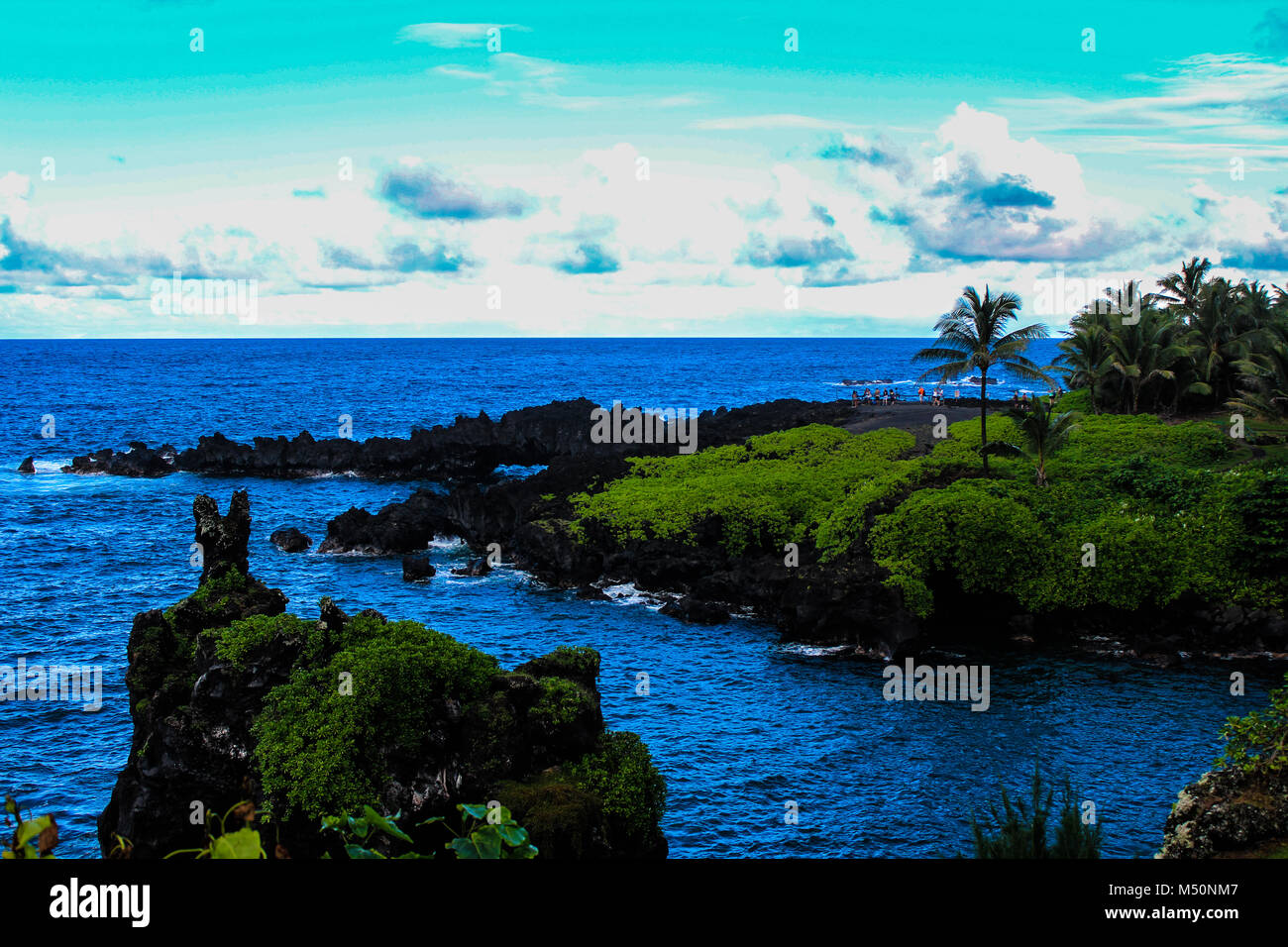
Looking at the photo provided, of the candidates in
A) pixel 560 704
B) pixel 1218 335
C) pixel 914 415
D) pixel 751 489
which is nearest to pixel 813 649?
pixel 751 489

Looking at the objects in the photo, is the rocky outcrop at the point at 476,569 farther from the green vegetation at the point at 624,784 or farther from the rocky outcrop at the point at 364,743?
the green vegetation at the point at 624,784

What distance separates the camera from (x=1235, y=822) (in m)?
18.7

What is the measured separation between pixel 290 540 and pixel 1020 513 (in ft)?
140

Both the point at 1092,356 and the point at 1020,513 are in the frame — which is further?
the point at 1092,356

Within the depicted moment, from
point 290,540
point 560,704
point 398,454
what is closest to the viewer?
point 560,704

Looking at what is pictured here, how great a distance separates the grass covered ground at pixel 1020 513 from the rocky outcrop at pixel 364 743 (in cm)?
2209

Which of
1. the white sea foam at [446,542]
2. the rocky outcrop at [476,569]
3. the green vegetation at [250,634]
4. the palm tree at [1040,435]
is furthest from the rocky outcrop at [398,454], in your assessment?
the green vegetation at [250,634]

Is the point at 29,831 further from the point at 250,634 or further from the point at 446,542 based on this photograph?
the point at 446,542

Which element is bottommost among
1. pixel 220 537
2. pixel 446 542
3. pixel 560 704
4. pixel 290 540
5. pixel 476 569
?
pixel 476 569

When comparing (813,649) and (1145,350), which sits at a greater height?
(1145,350)

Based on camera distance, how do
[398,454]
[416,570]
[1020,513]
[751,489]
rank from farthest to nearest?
[398,454]
[751,489]
[416,570]
[1020,513]

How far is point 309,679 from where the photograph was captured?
24.8 metres

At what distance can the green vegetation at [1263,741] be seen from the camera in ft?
65.4
